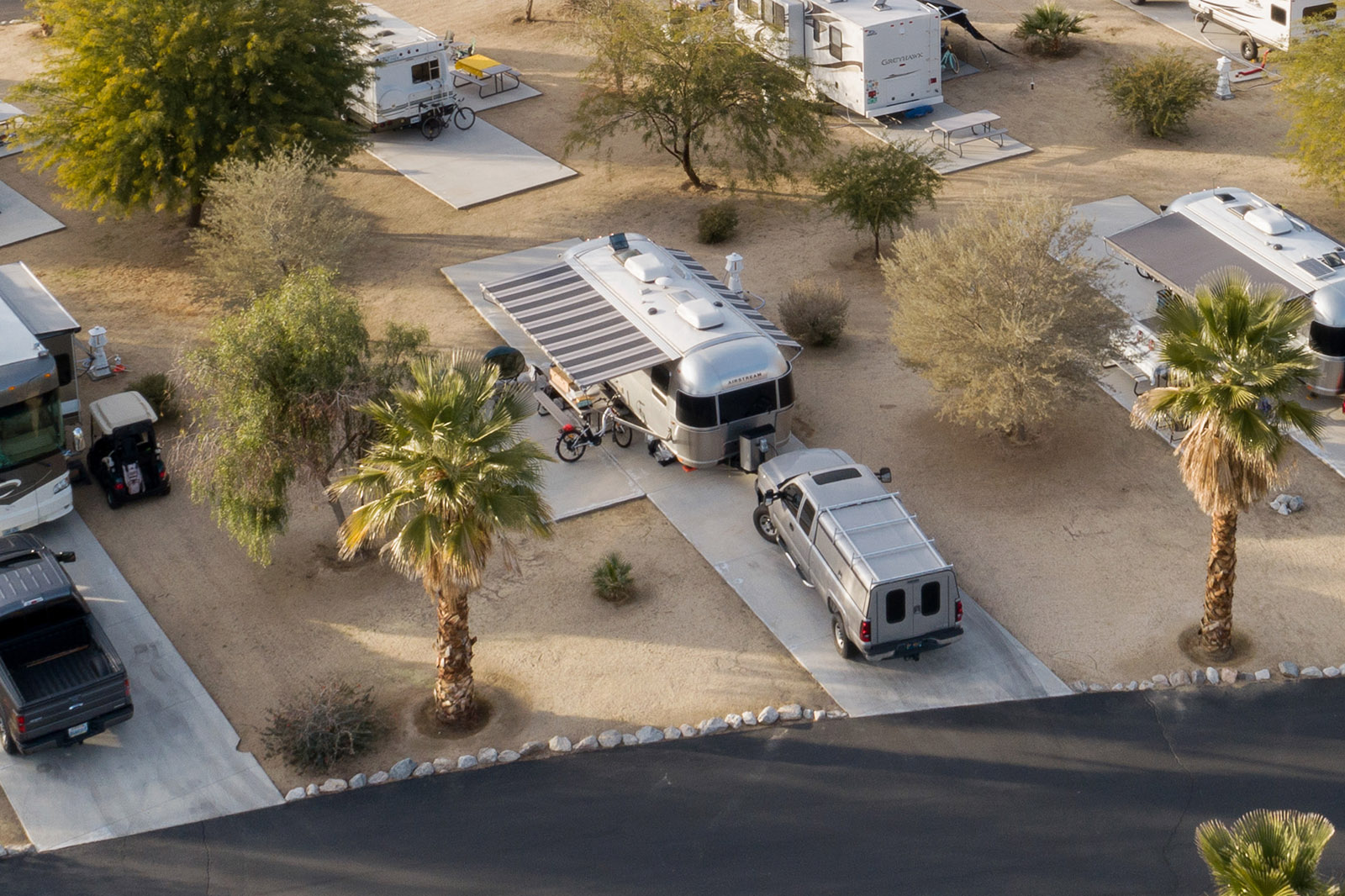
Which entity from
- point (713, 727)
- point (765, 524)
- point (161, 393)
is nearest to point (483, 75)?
point (161, 393)

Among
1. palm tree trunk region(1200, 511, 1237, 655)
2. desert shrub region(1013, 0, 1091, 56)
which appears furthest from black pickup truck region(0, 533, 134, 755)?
Answer: desert shrub region(1013, 0, 1091, 56)

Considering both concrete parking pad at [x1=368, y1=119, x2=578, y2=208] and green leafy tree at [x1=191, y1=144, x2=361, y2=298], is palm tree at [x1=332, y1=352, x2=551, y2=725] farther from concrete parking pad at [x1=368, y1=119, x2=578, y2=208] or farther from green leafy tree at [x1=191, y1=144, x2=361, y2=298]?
concrete parking pad at [x1=368, y1=119, x2=578, y2=208]

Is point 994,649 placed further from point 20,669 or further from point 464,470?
point 20,669

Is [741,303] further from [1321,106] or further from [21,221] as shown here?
[21,221]

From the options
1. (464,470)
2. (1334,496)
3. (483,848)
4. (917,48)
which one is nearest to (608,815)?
(483,848)

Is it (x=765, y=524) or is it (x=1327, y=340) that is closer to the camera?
(x=765, y=524)

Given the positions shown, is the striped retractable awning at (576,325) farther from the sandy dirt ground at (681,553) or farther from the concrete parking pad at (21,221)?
the concrete parking pad at (21,221)

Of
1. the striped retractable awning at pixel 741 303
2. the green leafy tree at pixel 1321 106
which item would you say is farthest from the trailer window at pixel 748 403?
the green leafy tree at pixel 1321 106
